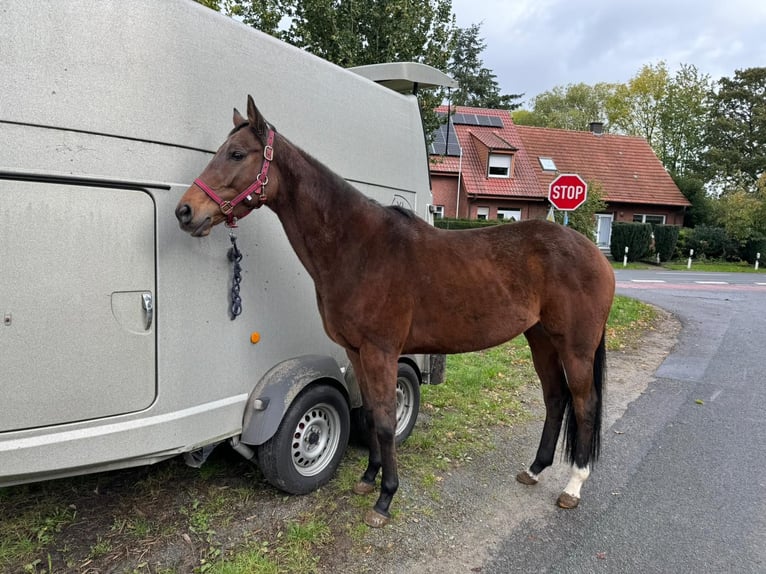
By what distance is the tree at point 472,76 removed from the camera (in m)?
38.9

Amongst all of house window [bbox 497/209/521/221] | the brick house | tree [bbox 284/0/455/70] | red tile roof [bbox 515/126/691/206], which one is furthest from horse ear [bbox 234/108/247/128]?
red tile roof [bbox 515/126/691/206]

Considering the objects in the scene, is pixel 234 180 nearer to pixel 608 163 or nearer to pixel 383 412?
pixel 383 412

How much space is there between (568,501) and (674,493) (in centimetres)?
85

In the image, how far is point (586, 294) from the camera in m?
3.16

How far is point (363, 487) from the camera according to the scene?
3236 mm

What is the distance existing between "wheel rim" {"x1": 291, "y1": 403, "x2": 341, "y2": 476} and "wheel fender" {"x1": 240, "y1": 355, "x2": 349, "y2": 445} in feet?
0.70

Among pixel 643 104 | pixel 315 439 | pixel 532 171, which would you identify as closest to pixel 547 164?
pixel 532 171

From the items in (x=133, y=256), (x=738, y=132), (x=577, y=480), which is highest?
(x=738, y=132)

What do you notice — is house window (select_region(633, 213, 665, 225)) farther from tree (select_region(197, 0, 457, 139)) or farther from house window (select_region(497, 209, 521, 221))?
tree (select_region(197, 0, 457, 139))

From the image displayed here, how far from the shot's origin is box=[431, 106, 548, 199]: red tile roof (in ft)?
85.0

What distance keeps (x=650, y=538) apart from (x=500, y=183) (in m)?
24.9

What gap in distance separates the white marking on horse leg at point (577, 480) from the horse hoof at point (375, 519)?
1.29 m

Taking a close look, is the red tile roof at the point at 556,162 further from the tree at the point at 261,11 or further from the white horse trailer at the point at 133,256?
the white horse trailer at the point at 133,256

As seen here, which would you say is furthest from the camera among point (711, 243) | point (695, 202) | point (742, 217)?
point (695, 202)
